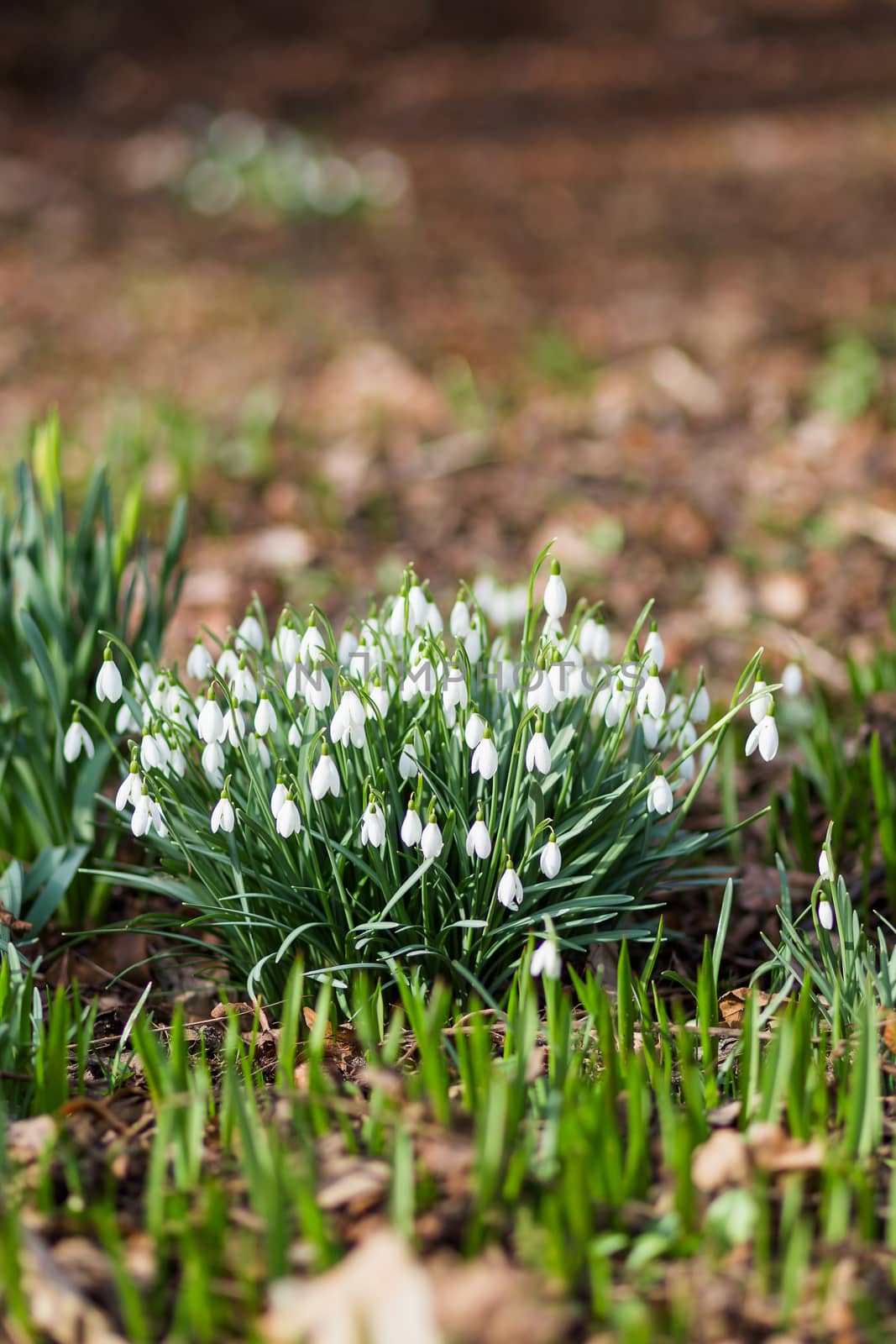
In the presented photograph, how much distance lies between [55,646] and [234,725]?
66 centimetres

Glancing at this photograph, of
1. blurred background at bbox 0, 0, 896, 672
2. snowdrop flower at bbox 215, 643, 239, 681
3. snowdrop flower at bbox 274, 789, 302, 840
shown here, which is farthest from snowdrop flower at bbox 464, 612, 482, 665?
blurred background at bbox 0, 0, 896, 672

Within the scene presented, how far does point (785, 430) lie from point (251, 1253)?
163 inches

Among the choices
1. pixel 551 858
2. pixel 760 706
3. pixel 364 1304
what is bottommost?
pixel 364 1304

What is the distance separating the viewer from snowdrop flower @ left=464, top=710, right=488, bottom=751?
175 centimetres

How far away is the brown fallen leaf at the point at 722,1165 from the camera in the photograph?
1.47 m

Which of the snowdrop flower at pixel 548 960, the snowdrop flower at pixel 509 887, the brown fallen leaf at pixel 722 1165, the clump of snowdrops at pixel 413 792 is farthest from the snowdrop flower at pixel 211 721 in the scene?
the brown fallen leaf at pixel 722 1165

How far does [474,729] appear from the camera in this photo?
1.77m

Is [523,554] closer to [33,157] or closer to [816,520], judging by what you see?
[816,520]

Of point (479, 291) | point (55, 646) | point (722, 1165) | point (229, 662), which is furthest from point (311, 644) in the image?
point (479, 291)

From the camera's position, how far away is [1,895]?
6.91 ft

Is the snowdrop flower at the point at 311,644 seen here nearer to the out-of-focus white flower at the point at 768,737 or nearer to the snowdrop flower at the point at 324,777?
the snowdrop flower at the point at 324,777

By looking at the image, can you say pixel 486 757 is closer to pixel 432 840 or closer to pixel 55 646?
pixel 432 840

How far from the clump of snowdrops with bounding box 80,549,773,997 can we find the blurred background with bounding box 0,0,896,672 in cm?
158

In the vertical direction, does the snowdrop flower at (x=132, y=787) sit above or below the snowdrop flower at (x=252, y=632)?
below
